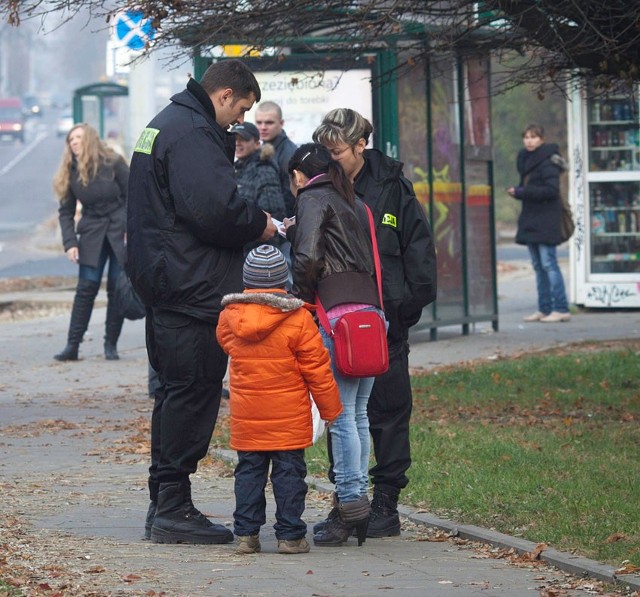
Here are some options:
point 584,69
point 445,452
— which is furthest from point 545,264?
point 445,452

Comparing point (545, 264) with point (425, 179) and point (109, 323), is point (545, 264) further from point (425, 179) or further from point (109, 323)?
point (109, 323)

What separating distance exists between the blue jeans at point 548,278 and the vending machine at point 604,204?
1022mm

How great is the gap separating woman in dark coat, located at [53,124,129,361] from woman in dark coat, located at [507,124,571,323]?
4309 millimetres

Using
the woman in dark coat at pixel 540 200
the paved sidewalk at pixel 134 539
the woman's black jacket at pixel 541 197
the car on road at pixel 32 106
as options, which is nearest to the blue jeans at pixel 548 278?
the woman in dark coat at pixel 540 200

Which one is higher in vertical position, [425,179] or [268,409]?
[425,179]

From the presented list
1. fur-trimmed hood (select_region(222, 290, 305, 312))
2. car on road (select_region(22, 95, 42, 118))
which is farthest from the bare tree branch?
car on road (select_region(22, 95, 42, 118))

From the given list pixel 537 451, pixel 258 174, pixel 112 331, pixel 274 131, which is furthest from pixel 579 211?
pixel 537 451

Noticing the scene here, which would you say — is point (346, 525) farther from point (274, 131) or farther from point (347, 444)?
point (274, 131)

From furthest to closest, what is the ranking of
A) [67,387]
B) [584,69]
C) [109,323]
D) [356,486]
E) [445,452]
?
[109,323] → [67,387] → [584,69] → [445,452] → [356,486]

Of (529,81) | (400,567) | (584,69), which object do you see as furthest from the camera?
(584,69)

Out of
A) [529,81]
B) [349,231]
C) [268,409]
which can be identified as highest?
[529,81]

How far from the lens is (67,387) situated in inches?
444

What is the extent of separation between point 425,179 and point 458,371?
2624 mm

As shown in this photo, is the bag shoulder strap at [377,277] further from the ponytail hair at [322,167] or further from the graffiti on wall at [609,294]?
the graffiti on wall at [609,294]
